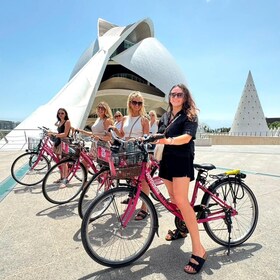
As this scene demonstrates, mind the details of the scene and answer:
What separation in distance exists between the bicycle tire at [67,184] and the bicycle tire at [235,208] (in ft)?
7.10

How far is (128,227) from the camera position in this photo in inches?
90.5

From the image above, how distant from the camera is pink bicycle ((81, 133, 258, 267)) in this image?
2072 millimetres

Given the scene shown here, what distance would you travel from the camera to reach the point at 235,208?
8.49 feet

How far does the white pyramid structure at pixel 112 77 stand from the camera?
17.3 metres

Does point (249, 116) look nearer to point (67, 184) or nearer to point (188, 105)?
point (67, 184)

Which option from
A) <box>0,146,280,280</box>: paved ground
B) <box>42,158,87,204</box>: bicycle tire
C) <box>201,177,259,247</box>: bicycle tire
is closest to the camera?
<box>0,146,280,280</box>: paved ground

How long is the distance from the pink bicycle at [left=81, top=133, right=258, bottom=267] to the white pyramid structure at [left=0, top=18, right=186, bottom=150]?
489 inches

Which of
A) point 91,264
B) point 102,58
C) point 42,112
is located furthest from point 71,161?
point 102,58

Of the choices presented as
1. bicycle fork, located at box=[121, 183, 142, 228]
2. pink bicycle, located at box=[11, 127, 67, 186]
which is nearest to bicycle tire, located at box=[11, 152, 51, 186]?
pink bicycle, located at box=[11, 127, 67, 186]

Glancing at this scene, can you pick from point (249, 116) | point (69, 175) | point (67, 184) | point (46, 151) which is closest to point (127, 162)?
point (69, 175)

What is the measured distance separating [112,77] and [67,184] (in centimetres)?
4104

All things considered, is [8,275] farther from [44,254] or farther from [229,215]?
[229,215]

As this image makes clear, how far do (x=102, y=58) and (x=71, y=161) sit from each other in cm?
2524

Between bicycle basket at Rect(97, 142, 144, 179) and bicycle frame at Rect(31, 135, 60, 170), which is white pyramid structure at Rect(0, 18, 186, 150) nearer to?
bicycle frame at Rect(31, 135, 60, 170)
